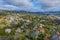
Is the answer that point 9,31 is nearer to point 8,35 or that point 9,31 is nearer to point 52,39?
point 8,35

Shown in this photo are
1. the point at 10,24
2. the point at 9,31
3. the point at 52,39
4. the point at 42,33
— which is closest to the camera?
the point at 52,39

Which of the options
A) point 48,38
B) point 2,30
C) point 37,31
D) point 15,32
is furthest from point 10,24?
point 48,38

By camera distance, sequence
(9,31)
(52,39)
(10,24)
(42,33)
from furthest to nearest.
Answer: (10,24) → (9,31) → (42,33) → (52,39)

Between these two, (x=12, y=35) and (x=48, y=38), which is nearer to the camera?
(x=48, y=38)

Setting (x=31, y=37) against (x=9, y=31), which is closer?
(x=31, y=37)

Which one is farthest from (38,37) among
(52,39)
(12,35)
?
(12,35)

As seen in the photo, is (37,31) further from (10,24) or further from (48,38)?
(10,24)

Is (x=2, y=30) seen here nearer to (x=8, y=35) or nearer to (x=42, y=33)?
(x=8, y=35)
